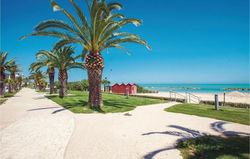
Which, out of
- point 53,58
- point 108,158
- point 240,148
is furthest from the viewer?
point 53,58

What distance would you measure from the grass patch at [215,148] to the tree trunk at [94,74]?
6.55 m

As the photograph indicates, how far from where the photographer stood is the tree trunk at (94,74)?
8.80 meters

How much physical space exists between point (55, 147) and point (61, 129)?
1444 millimetres

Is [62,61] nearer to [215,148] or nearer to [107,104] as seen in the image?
[107,104]

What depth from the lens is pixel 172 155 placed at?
2955mm

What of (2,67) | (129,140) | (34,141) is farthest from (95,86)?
(2,67)

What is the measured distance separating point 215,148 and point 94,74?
7540 mm

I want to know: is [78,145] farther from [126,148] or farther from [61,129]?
[61,129]

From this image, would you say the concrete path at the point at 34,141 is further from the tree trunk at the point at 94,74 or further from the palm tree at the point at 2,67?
the palm tree at the point at 2,67

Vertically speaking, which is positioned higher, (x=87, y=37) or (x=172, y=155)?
(x=87, y=37)

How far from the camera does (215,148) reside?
3.11 m

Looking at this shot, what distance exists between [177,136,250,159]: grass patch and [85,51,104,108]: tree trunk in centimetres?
655

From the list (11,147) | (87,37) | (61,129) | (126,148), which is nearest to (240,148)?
(126,148)

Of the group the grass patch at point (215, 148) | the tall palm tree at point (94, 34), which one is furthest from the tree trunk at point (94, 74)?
the grass patch at point (215, 148)
